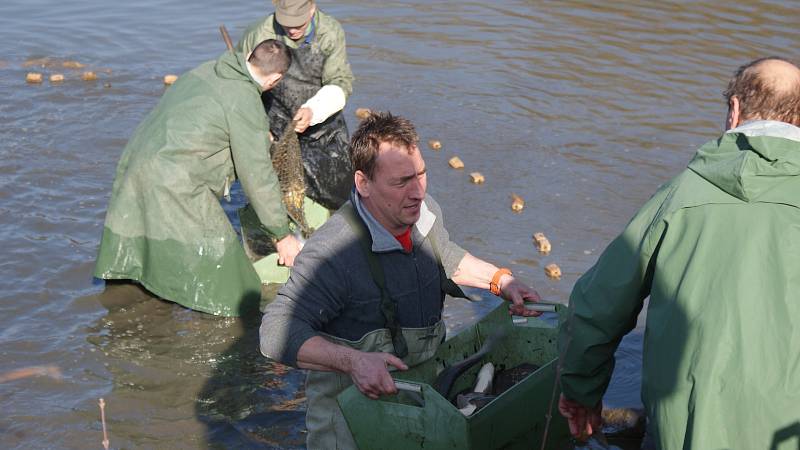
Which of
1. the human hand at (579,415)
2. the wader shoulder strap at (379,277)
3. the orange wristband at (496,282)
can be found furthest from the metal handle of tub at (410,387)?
the orange wristband at (496,282)

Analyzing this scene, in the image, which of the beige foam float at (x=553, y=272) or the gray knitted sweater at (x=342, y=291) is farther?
the beige foam float at (x=553, y=272)

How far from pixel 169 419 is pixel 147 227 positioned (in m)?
1.27

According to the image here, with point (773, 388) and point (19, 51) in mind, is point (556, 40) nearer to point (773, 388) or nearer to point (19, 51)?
point (19, 51)

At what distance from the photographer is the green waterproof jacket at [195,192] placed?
5.66m

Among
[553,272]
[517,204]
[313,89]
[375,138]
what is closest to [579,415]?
[375,138]

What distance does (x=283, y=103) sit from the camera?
6676 mm

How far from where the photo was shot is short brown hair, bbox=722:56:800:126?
3.23 m

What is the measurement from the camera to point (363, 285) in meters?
3.64

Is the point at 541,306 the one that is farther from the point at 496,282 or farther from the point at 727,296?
the point at 727,296

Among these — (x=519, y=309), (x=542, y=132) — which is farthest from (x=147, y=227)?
(x=542, y=132)

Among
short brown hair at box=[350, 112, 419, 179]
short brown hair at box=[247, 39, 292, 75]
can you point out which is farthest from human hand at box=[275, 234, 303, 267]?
short brown hair at box=[350, 112, 419, 179]

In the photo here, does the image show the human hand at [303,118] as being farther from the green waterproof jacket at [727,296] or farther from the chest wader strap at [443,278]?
the green waterproof jacket at [727,296]

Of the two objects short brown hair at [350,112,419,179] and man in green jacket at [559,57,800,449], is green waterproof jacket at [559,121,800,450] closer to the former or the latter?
man in green jacket at [559,57,800,449]

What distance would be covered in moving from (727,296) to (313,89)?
4300 millimetres
